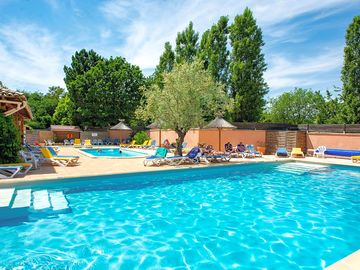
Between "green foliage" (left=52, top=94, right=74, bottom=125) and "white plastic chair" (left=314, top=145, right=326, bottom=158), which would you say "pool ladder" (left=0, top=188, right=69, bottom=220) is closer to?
"white plastic chair" (left=314, top=145, right=326, bottom=158)

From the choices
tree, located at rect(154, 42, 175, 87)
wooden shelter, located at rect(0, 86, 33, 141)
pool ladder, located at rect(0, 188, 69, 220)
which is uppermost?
tree, located at rect(154, 42, 175, 87)

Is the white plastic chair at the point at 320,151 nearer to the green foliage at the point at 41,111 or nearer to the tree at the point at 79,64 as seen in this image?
the tree at the point at 79,64

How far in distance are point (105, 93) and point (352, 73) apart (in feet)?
88.8

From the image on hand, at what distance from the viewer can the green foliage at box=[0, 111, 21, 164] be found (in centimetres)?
902

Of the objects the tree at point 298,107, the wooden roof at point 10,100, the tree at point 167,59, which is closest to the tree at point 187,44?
the tree at point 167,59

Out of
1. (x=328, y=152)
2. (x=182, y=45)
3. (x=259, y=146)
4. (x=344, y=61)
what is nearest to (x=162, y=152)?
(x=259, y=146)

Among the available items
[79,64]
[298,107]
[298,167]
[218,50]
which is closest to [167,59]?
[218,50]

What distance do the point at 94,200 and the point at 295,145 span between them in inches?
653

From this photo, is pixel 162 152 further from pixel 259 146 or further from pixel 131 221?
pixel 259 146

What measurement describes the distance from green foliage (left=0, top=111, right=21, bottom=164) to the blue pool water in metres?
2.33

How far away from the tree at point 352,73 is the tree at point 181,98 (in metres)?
15.2

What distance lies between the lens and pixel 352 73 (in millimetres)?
22859

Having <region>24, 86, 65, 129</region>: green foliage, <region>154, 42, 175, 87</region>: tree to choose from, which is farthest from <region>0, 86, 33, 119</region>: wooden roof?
<region>24, 86, 65, 129</region>: green foliage

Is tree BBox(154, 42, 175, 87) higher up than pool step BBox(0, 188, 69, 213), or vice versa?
tree BBox(154, 42, 175, 87)
